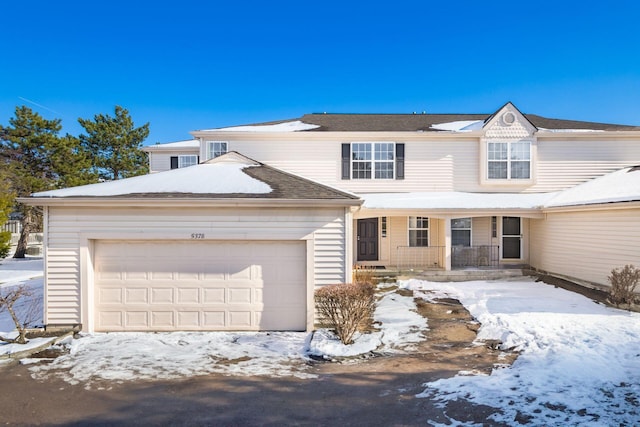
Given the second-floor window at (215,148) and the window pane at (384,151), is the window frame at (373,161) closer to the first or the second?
the window pane at (384,151)

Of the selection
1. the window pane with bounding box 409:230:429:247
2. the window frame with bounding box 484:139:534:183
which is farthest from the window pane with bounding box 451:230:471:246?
the window frame with bounding box 484:139:534:183

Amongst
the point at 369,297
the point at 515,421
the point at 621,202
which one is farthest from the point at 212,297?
the point at 621,202

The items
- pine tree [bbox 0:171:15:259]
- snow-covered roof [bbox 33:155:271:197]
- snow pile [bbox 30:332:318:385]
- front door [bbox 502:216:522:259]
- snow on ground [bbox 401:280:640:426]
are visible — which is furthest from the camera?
pine tree [bbox 0:171:15:259]

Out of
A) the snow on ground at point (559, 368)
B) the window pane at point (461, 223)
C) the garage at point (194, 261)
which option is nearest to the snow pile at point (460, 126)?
the window pane at point (461, 223)

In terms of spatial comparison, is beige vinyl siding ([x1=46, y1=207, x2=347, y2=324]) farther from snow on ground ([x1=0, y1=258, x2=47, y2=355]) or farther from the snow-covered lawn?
the snow-covered lawn

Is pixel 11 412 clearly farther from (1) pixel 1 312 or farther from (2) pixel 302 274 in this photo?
(1) pixel 1 312

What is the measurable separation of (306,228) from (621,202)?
30.5ft

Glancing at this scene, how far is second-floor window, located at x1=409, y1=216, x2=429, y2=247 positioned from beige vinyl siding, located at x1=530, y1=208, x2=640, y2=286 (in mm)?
4389

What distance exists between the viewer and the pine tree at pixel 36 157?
20062 millimetres

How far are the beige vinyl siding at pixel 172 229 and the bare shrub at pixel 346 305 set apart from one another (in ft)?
2.27

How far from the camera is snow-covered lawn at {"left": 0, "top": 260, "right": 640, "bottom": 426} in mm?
4418

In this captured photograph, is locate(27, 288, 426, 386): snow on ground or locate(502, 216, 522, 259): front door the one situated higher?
locate(502, 216, 522, 259): front door

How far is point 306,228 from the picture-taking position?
302 inches

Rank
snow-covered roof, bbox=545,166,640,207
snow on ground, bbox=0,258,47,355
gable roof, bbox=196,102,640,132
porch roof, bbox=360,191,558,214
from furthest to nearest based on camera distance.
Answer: gable roof, bbox=196,102,640,132, porch roof, bbox=360,191,558,214, snow-covered roof, bbox=545,166,640,207, snow on ground, bbox=0,258,47,355
